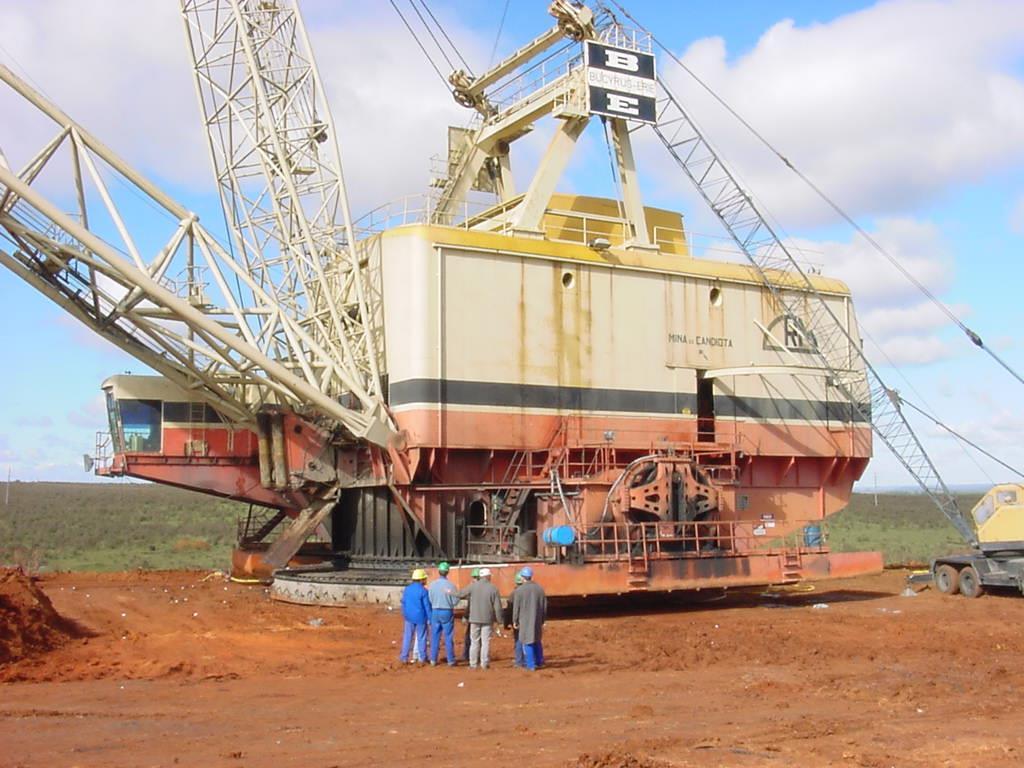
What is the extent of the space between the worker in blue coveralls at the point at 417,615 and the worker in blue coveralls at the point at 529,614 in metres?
1.31

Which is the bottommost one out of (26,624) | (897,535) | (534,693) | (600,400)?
(534,693)

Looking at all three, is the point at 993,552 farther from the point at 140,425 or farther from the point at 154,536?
the point at 154,536

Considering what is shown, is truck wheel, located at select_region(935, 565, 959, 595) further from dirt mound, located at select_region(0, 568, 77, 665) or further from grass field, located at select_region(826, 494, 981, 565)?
dirt mound, located at select_region(0, 568, 77, 665)

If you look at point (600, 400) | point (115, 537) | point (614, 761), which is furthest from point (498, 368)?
point (115, 537)

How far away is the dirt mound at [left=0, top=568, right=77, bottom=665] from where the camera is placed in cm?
1630

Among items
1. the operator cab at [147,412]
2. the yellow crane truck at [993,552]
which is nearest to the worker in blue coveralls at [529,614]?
the yellow crane truck at [993,552]

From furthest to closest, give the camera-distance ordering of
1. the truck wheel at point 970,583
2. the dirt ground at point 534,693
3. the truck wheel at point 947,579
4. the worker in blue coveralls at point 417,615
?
the truck wheel at point 947,579 < the truck wheel at point 970,583 < the worker in blue coveralls at point 417,615 < the dirt ground at point 534,693

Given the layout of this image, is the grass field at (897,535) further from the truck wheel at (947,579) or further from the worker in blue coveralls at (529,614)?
the worker in blue coveralls at (529,614)

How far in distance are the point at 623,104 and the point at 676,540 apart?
11.2m

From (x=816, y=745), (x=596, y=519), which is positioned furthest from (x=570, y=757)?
(x=596, y=519)

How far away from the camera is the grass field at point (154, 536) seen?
4047 cm

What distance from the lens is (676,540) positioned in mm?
24531

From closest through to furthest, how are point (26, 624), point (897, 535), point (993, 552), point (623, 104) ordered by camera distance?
point (26, 624) < point (993, 552) < point (623, 104) < point (897, 535)

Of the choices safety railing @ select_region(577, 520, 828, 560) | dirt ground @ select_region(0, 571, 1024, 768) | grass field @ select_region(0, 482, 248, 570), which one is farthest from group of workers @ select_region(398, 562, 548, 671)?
grass field @ select_region(0, 482, 248, 570)
